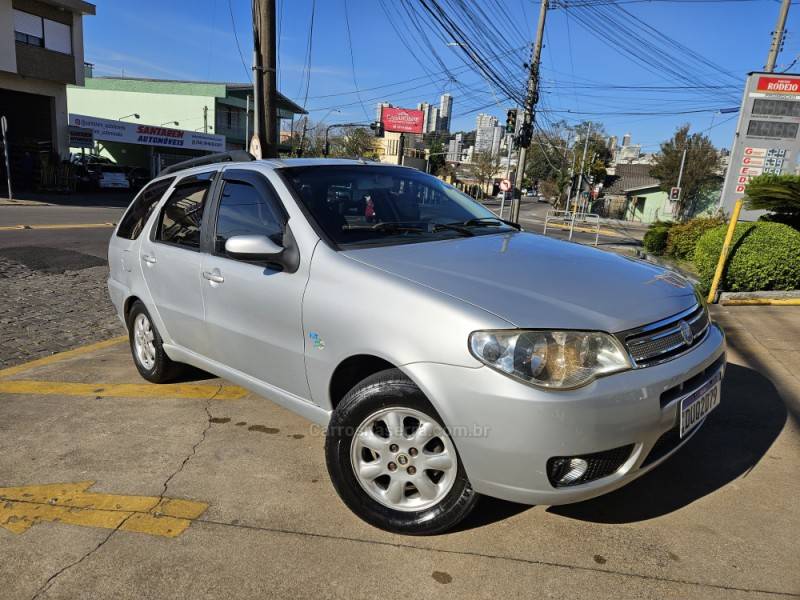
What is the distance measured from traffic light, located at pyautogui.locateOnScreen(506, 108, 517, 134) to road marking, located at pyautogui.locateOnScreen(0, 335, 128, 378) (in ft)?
63.2

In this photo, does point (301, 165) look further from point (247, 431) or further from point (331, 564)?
point (331, 564)

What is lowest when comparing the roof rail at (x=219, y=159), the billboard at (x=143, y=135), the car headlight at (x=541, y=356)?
the car headlight at (x=541, y=356)

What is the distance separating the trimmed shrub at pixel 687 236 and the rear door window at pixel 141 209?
8735mm

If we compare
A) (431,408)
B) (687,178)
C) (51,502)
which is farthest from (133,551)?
(687,178)

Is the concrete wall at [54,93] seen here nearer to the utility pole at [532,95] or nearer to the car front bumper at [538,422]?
the utility pole at [532,95]

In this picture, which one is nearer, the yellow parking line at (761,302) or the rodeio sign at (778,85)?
the yellow parking line at (761,302)

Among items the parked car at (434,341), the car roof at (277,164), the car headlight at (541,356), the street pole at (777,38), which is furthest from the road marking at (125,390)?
the street pole at (777,38)

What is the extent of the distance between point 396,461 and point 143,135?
35.0 meters

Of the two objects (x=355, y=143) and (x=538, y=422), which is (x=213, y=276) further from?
(x=355, y=143)

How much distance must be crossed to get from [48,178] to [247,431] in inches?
1151

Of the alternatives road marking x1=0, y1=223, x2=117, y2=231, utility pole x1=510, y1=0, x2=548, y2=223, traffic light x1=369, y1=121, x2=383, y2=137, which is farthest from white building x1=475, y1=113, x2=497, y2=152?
road marking x1=0, y1=223, x2=117, y2=231

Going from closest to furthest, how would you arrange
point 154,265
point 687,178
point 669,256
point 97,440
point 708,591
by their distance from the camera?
point 708,591, point 97,440, point 154,265, point 669,256, point 687,178

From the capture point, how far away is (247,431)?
139 inches

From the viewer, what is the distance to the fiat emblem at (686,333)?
2.48 m
